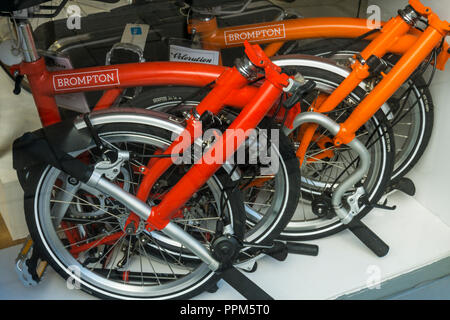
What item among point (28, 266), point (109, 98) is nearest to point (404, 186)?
point (109, 98)

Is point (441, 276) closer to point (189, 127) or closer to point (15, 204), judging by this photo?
point (189, 127)

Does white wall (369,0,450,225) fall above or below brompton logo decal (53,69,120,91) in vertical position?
below

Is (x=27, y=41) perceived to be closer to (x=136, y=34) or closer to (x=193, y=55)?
(x=136, y=34)

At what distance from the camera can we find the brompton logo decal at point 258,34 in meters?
1.87

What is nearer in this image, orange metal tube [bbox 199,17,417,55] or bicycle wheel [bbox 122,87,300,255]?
bicycle wheel [bbox 122,87,300,255]

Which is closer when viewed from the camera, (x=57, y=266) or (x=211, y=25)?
(x=57, y=266)

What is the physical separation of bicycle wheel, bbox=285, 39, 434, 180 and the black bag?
3.07ft

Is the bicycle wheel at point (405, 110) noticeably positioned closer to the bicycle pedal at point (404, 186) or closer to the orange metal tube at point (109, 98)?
the bicycle pedal at point (404, 186)

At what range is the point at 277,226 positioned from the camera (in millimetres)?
1766

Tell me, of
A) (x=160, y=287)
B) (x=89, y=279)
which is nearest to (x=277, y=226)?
(x=160, y=287)

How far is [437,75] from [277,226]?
2.82 feet

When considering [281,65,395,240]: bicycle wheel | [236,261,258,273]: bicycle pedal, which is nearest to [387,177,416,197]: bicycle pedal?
[281,65,395,240]: bicycle wheel

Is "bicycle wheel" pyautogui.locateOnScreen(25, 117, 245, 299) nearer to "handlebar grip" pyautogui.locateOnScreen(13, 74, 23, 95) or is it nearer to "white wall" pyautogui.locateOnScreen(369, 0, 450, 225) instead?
"handlebar grip" pyautogui.locateOnScreen(13, 74, 23, 95)

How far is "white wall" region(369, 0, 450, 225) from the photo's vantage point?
188 centimetres
